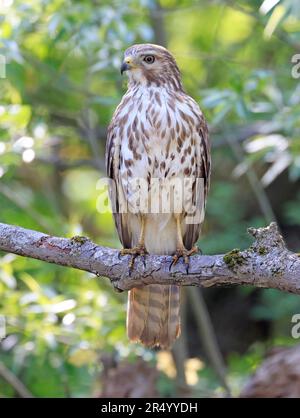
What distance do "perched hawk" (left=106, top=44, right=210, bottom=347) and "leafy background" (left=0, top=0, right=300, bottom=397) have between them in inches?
16.5

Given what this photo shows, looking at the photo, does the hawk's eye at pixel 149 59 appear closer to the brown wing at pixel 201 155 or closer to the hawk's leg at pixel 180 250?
the brown wing at pixel 201 155

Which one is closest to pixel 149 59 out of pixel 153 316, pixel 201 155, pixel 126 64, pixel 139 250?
pixel 126 64

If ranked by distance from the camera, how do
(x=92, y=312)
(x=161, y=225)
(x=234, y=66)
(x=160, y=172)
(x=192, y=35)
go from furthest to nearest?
(x=192, y=35)
(x=234, y=66)
(x=92, y=312)
(x=161, y=225)
(x=160, y=172)

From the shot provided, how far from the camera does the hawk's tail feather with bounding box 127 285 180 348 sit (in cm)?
488

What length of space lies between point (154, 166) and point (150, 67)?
61 centimetres

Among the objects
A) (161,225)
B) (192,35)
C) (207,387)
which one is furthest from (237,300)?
(161,225)

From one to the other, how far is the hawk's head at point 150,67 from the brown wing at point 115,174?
0.27m

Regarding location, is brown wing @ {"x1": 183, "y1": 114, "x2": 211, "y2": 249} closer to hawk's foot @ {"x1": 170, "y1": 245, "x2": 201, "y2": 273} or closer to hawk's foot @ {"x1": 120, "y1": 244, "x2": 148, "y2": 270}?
hawk's foot @ {"x1": 170, "y1": 245, "x2": 201, "y2": 273}

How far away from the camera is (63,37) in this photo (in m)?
5.75

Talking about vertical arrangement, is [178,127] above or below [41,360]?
above

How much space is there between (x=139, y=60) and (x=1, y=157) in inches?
37.0

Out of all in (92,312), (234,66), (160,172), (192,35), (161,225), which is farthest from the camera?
(192,35)

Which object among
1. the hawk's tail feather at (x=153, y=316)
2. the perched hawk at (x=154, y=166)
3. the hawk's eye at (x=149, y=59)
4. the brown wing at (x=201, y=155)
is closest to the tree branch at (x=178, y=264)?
the perched hawk at (x=154, y=166)
